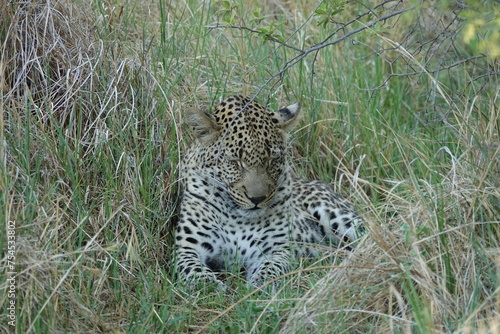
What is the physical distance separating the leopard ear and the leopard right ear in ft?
1.67

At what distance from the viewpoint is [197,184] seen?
6.53 metres

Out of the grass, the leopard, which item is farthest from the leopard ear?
the grass

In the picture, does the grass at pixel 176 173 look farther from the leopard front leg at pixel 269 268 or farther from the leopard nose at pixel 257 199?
the leopard nose at pixel 257 199

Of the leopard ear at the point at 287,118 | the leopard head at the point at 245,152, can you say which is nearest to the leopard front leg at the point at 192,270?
the leopard head at the point at 245,152

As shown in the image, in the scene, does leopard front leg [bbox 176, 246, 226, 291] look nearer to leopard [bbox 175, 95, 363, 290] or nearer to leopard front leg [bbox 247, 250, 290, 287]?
leopard [bbox 175, 95, 363, 290]

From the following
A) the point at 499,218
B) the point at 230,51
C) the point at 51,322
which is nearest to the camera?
the point at 51,322

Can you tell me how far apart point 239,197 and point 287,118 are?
829 mm

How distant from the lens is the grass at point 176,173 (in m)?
4.58

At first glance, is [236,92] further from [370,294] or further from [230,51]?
[370,294]

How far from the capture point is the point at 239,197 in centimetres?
630

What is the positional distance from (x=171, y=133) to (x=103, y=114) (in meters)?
0.59

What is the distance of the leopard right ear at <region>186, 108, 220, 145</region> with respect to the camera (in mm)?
6328

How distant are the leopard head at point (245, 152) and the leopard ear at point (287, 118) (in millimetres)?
16

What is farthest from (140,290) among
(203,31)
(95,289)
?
(203,31)
